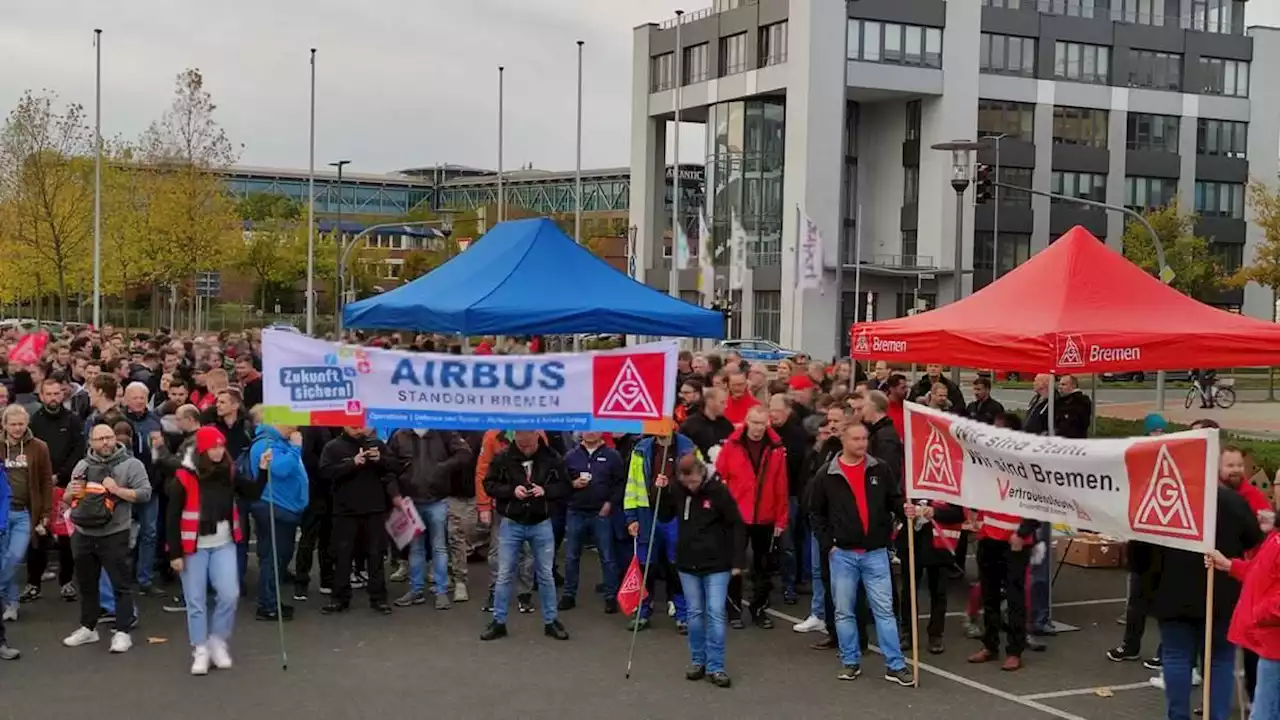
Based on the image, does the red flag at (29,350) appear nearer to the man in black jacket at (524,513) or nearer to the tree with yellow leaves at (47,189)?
the man in black jacket at (524,513)

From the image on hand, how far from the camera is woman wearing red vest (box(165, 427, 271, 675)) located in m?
8.82

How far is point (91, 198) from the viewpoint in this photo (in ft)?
146

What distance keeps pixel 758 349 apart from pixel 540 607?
3937 centimetres

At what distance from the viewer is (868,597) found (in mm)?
8836

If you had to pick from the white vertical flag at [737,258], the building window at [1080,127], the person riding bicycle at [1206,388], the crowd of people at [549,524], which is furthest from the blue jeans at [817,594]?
the building window at [1080,127]

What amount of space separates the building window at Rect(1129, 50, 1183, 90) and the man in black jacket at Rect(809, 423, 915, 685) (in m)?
61.0

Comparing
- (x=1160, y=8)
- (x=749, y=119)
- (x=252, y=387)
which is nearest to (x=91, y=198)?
(x=749, y=119)

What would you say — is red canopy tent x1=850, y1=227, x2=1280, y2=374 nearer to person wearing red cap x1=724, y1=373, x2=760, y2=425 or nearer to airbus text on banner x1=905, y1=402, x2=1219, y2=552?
person wearing red cap x1=724, y1=373, x2=760, y2=425

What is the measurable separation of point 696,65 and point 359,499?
54903mm

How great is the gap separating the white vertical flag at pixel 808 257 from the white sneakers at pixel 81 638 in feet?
115

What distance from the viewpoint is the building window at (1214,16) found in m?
64.7

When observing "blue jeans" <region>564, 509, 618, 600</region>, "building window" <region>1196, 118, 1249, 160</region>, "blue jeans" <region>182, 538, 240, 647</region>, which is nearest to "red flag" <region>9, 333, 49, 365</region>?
"blue jeans" <region>182, 538, 240, 647</region>

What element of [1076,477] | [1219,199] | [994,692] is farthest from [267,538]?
[1219,199]

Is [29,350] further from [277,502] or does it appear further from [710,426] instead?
[710,426]
